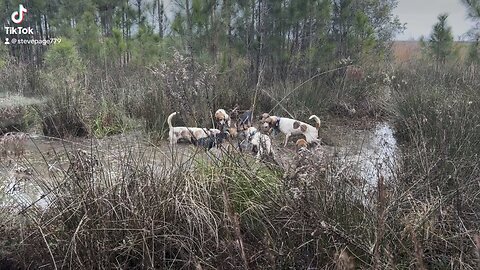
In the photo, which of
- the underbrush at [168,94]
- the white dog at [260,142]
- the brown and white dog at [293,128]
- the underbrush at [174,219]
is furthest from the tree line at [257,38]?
the underbrush at [174,219]

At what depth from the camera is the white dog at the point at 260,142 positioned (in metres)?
2.59

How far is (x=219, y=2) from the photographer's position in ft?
28.1

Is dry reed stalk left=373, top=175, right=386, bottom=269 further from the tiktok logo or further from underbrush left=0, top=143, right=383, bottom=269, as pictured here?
the tiktok logo

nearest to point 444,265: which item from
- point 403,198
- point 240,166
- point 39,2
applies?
point 403,198

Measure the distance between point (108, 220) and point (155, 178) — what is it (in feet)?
1.08

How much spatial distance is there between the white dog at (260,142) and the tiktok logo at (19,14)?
1080 centimetres

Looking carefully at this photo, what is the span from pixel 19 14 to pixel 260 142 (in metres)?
12.4

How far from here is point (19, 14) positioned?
12578mm

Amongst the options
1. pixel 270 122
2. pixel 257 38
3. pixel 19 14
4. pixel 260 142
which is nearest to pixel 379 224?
pixel 260 142

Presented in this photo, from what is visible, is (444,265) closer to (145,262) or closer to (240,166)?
(240,166)

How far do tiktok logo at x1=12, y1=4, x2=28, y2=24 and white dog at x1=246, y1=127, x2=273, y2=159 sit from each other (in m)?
10.8

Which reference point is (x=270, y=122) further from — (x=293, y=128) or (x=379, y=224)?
(x=379, y=224)

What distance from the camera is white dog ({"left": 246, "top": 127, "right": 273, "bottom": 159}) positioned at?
2592mm

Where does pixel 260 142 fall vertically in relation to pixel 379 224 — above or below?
above
